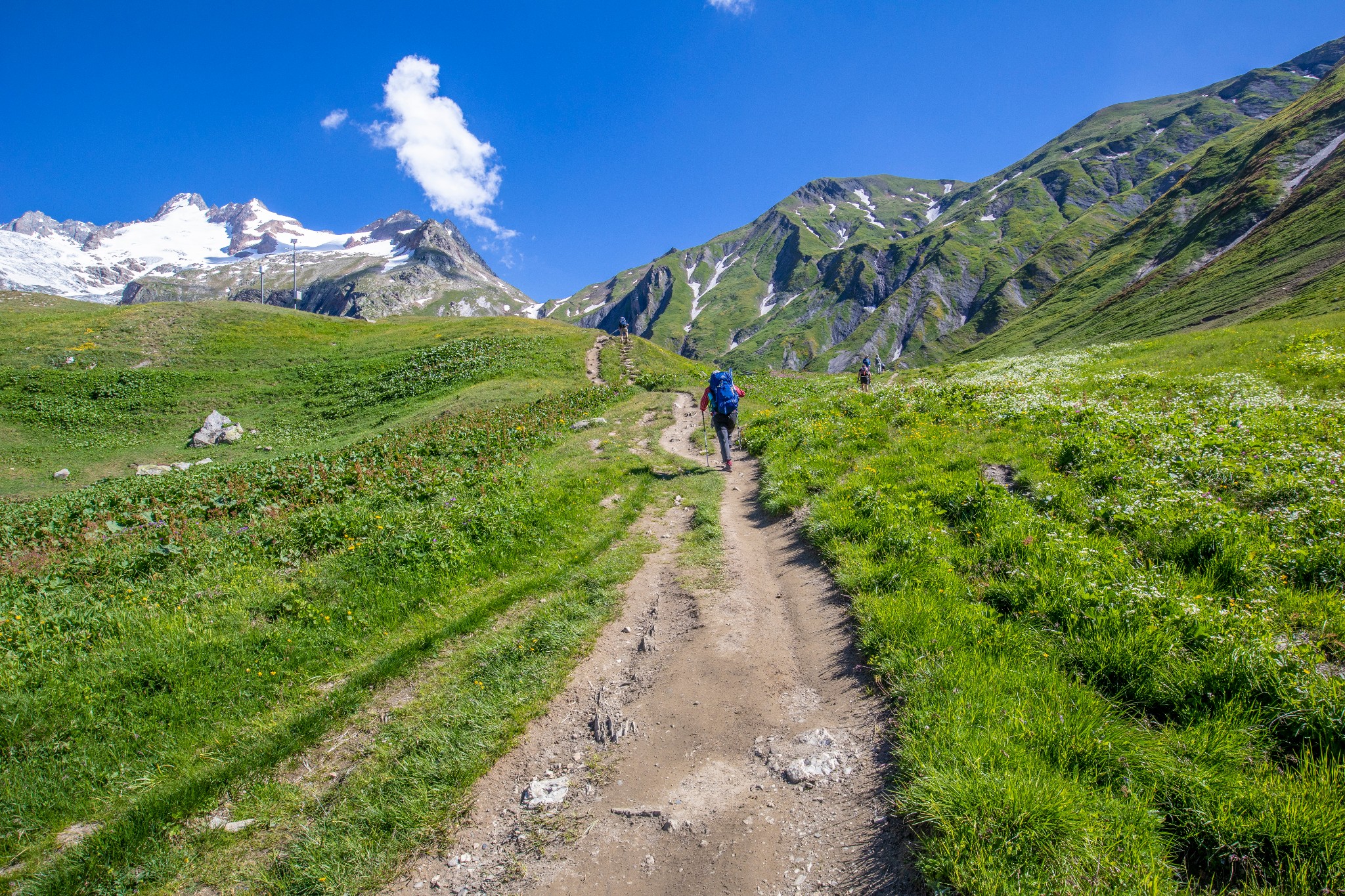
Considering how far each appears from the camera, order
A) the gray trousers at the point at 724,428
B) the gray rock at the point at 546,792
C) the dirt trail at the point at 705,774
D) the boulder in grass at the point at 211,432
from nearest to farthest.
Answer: the dirt trail at the point at 705,774
the gray rock at the point at 546,792
the gray trousers at the point at 724,428
the boulder in grass at the point at 211,432

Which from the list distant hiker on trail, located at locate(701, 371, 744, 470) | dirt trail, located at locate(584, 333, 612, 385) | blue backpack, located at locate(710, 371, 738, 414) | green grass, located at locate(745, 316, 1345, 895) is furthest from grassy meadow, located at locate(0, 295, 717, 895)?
dirt trail, located at locate(584, 333, 612, 385)

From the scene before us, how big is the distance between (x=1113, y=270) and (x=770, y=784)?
216681 mm

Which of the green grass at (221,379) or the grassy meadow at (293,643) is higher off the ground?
the green grass at (221,379)

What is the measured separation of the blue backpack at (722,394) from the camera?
17.0 meters

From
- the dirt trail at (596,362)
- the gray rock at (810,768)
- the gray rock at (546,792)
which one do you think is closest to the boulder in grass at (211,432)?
the dirt trail at (596,362)

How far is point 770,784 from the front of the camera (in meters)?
5.23

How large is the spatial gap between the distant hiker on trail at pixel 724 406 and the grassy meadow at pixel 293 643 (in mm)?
1304

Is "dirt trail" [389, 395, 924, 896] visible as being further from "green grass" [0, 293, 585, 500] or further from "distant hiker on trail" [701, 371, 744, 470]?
"green grass" [0, 293, 585, 500]

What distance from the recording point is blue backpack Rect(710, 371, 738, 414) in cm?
1700

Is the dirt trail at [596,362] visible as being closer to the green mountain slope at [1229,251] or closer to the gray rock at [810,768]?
the gray rock at [810,768]

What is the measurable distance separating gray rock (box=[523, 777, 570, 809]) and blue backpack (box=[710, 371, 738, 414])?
12487 mm

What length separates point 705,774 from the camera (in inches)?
217

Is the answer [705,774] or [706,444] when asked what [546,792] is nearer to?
[705,774]

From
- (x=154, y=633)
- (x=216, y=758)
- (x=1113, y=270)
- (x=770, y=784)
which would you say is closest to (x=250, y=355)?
(x=154, y=633)
